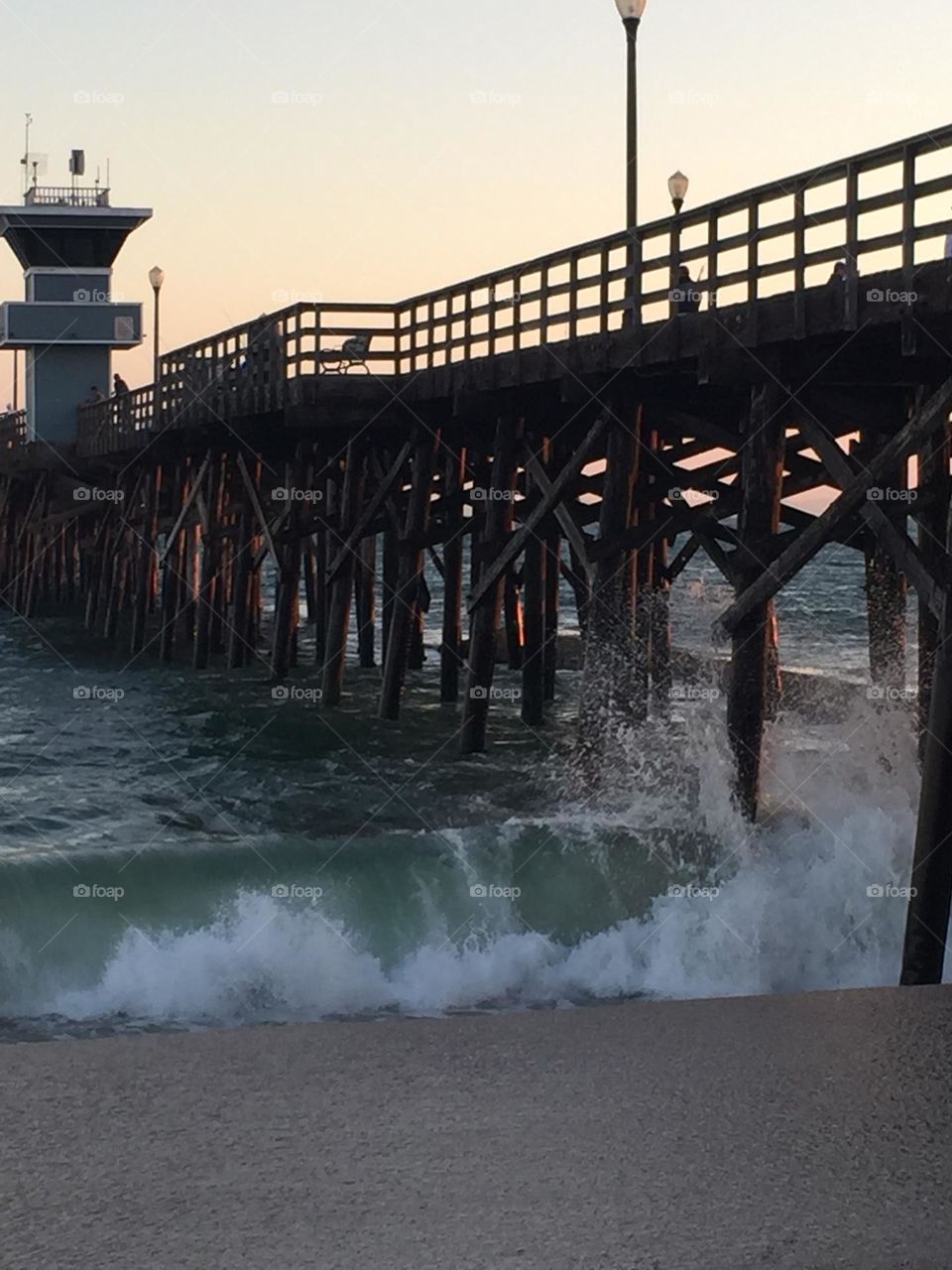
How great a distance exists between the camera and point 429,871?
552 inches

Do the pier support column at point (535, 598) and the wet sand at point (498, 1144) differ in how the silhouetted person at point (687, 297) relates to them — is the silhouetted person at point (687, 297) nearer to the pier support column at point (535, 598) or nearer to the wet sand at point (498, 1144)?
the pier support column at point (535, 598)

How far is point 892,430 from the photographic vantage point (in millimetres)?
12797

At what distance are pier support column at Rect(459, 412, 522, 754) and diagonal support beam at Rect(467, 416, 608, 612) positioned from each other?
0.12m

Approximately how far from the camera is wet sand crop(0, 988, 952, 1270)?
14.5 ft

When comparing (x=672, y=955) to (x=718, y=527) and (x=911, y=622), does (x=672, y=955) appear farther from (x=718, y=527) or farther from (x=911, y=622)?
(x=911, y=622)

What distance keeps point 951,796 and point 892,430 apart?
437 cm

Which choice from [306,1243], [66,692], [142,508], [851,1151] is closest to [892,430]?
[851,1151]

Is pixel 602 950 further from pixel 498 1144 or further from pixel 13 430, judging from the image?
pixel 13 430

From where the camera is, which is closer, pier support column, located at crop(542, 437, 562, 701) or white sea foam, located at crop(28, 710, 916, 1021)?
white sea foam, located at crop(28, 710, 916, 1021)

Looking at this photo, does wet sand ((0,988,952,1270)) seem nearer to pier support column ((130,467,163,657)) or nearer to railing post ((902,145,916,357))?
railing post ((902,145,916,357))

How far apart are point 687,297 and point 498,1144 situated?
898 centimetres

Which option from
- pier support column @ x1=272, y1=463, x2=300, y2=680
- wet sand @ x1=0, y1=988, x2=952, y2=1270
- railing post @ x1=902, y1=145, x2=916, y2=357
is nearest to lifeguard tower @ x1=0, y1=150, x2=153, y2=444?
pier support column @ x1=272, y1=463, x2=300, y2=680

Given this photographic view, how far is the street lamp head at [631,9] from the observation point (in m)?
14.6

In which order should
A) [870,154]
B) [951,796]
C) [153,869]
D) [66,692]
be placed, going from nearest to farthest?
[951,796] → [870,154] → [153,869] → [66,692]
